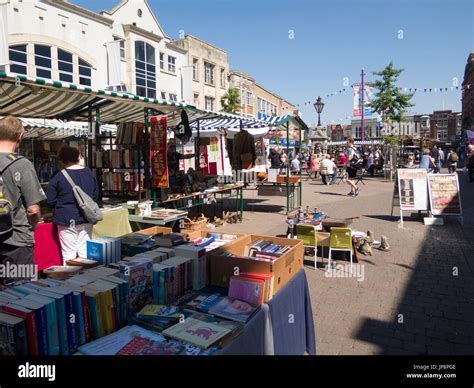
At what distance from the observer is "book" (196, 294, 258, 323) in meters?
2.62

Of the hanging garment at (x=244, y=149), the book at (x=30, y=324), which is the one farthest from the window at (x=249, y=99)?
the book at (x=30, y=324)

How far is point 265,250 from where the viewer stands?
144 inches

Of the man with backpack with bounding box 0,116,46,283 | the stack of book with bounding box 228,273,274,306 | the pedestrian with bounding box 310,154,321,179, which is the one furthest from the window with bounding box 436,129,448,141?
the man with backpack with bounding box 0,116,46,283

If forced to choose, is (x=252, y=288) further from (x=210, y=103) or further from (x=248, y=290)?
(x=210, y=103)

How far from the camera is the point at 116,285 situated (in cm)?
252

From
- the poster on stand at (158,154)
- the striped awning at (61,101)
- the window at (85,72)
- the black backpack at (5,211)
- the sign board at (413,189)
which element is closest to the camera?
the black backpack at (5,211)

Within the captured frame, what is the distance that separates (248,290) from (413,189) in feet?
27.3

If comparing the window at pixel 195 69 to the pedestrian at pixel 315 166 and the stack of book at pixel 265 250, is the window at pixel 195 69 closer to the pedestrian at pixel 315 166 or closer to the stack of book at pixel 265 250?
the pedestrian at pixel 315 166

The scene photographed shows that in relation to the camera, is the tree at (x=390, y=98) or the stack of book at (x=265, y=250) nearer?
the stack of book at (x=265, y=250)

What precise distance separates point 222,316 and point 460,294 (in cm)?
409

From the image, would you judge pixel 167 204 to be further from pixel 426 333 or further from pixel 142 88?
pixel 142 88

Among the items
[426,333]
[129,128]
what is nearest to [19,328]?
[426,333]

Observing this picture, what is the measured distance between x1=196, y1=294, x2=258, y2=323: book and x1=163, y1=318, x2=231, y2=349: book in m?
0.21

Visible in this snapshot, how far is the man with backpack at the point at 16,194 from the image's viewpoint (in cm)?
311
